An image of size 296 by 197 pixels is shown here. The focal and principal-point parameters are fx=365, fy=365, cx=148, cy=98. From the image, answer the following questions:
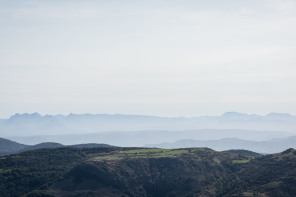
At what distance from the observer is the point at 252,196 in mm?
187875

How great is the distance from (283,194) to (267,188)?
420 inches

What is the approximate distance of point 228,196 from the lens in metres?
197

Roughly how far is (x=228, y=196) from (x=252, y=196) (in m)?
14.1

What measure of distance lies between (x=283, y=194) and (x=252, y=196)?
16.5 metres

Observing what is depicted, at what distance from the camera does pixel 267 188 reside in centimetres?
19850

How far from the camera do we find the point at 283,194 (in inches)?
7451

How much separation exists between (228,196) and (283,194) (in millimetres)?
28084

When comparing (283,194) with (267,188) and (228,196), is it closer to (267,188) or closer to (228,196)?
(267,188)

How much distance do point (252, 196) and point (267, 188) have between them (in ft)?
50.9

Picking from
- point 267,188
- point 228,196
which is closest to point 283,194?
point 267,188

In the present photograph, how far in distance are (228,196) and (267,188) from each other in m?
21.9

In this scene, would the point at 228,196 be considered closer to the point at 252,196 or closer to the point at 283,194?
the point at 252,196

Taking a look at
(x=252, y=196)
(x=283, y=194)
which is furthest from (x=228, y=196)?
(x=283, y=194)
